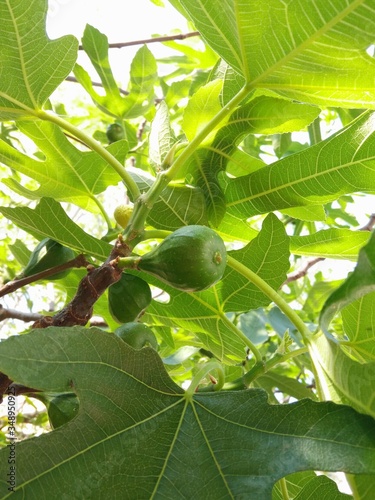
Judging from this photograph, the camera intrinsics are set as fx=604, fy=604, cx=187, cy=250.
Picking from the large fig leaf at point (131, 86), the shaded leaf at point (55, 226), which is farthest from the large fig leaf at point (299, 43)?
the large fig leaf at point (131, 86)

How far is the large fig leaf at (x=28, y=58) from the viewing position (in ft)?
3.93

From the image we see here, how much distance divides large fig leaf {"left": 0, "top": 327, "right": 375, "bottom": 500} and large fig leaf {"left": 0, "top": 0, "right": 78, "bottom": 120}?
0.61 meters

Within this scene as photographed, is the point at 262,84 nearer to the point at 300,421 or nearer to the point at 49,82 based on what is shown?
the point at 49,82

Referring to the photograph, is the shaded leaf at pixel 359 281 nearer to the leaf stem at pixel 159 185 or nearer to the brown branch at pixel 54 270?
the leaf stem at pixel 159 185

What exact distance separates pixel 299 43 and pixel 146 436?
30.2 inches

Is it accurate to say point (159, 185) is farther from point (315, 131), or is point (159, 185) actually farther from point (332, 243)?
point (315, 131)

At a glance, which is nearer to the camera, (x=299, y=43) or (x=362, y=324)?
(x=299, y=43)

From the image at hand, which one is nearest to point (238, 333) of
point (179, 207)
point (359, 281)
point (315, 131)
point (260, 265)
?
point (260, 265)

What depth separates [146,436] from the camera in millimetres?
1032

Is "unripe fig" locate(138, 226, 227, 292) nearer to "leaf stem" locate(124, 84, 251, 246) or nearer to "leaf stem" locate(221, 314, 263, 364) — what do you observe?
"leaf stem" locate(124, 84, 251, 246)

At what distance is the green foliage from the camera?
0.97 m

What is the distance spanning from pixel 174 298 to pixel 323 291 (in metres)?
1.59

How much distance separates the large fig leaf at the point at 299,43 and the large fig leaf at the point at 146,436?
2.04 ft

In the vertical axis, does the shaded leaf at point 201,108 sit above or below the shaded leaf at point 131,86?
below
